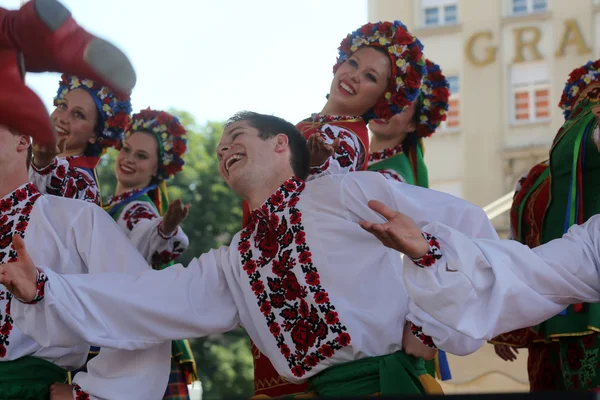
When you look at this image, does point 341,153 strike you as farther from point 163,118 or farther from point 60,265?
point 163,118

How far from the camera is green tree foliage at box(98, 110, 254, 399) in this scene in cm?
1602

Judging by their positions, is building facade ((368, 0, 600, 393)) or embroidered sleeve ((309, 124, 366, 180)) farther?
building facade ((368, 0, 600, 393))

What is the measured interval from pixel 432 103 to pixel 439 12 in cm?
1395

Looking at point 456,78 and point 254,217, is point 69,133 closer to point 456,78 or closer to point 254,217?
point 254,217

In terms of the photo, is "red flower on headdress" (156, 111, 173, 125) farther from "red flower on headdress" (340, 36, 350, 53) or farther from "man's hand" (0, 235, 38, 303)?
"man's hand" (0, 235, 38, 303)

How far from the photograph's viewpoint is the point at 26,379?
9.57 feet

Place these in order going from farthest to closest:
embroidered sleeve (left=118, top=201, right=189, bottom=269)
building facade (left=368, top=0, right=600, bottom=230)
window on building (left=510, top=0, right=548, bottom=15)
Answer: window on building (left=510, top=0, right=548, bottom=15) < building facade (left=368, top=0, right=600, bottom=230) < embroidered sleeve (left=118, top=201, right=189, bottom=269)

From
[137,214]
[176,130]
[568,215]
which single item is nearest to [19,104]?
[137,214]

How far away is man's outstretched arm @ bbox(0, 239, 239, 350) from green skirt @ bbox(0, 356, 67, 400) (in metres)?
0.18

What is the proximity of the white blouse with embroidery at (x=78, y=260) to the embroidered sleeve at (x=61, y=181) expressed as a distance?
588mm

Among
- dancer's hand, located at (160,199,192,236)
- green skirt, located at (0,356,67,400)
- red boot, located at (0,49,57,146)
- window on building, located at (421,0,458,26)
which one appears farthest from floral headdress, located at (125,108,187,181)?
window on building, located at (421,0,458,26)

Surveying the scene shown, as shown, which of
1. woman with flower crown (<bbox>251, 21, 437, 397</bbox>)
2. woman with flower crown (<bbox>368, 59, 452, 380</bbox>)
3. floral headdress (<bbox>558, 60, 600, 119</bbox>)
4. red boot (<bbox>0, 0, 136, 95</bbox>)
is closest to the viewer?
red boot (<bbox>0, 0, 136, 95</bbox>)

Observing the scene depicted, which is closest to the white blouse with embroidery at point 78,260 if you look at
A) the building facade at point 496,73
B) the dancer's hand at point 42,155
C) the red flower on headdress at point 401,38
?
the dancer's hand at point 42,155

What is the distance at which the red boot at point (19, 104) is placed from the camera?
2.93 m
